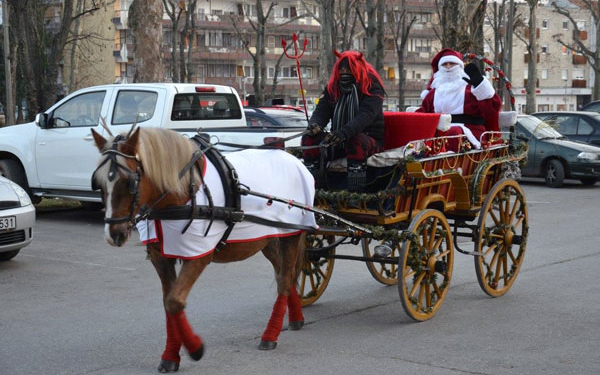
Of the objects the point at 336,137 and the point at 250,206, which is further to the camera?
the point at 336,137

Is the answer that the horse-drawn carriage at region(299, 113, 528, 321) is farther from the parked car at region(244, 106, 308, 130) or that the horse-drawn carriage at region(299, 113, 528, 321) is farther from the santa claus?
the parked car at region(244, 106, 308, 130)

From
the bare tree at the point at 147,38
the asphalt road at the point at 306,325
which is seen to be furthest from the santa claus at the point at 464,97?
the bare tree at the point at 147,38

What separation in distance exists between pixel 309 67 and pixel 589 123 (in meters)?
55.3

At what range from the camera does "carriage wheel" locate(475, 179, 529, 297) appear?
28.1 feet

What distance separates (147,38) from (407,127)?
12780 mm

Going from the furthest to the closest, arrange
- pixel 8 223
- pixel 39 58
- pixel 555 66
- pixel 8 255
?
1. pixel 555 66
2. pixel 39 58
3. pixel 8 255
4. pixel 8 223

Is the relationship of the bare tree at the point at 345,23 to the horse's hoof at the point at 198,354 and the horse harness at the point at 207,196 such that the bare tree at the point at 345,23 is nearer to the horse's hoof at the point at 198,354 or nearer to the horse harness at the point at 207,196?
the horse harness at the point at 207,196

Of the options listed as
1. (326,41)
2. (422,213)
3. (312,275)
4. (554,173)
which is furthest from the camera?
(326,41)

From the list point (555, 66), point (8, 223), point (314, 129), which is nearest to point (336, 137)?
point (314, 129)

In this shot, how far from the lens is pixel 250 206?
6.56m

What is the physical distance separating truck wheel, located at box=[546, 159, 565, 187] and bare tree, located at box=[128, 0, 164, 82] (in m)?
9.27

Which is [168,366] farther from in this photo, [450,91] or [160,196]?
[450,91]

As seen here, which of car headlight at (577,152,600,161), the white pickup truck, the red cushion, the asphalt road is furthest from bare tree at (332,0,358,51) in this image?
the red cushion

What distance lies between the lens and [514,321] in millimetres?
7703
